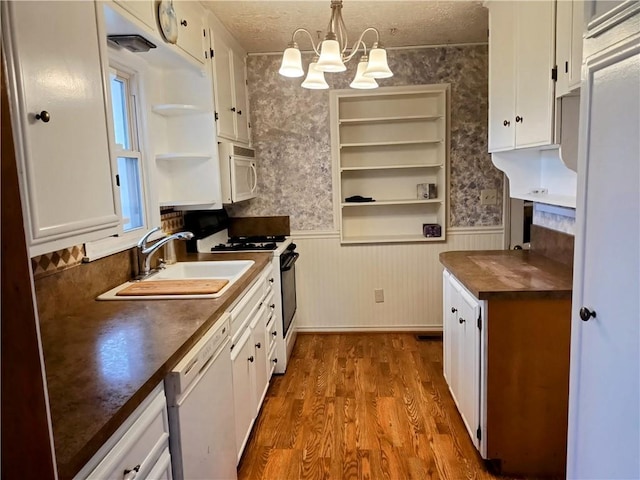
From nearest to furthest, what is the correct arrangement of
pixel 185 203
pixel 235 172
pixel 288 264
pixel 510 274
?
pixel 510 274 → pixel 185 203 → pixel 235 172 → pixel 288 264

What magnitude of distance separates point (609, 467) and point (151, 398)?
4.29 feet

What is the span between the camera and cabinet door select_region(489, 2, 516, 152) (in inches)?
97.3

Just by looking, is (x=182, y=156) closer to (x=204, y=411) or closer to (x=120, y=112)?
(x=120, y=112)

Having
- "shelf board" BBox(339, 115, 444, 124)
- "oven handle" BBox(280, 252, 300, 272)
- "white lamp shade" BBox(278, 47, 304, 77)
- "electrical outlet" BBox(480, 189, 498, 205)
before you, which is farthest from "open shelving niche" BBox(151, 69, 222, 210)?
"electrical outlet" BBox(480, 189, 498, 205)

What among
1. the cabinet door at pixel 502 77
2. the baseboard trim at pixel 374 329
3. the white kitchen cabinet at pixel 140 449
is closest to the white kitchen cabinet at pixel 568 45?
the cabinet door at pixel 502 77

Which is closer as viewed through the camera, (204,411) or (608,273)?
(608,273)

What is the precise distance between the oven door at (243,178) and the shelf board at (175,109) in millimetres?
440

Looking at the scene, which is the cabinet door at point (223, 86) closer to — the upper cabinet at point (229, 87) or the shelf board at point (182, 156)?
the upper cabinet at point (229, 87)

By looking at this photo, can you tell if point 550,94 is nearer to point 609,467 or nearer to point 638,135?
point 638,135

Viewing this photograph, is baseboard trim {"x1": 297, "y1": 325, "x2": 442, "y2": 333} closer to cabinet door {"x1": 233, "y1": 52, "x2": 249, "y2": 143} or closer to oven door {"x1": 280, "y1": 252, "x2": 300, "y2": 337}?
oven door {"x1": 280, "y1": 252, "x2": 300, "y2": 337}

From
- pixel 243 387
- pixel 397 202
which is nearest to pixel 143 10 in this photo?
pixel 243 387

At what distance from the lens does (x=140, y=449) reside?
3.82ft

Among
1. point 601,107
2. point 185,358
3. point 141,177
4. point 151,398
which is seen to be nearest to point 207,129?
point 141,177

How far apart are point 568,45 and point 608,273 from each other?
1.12 metres
